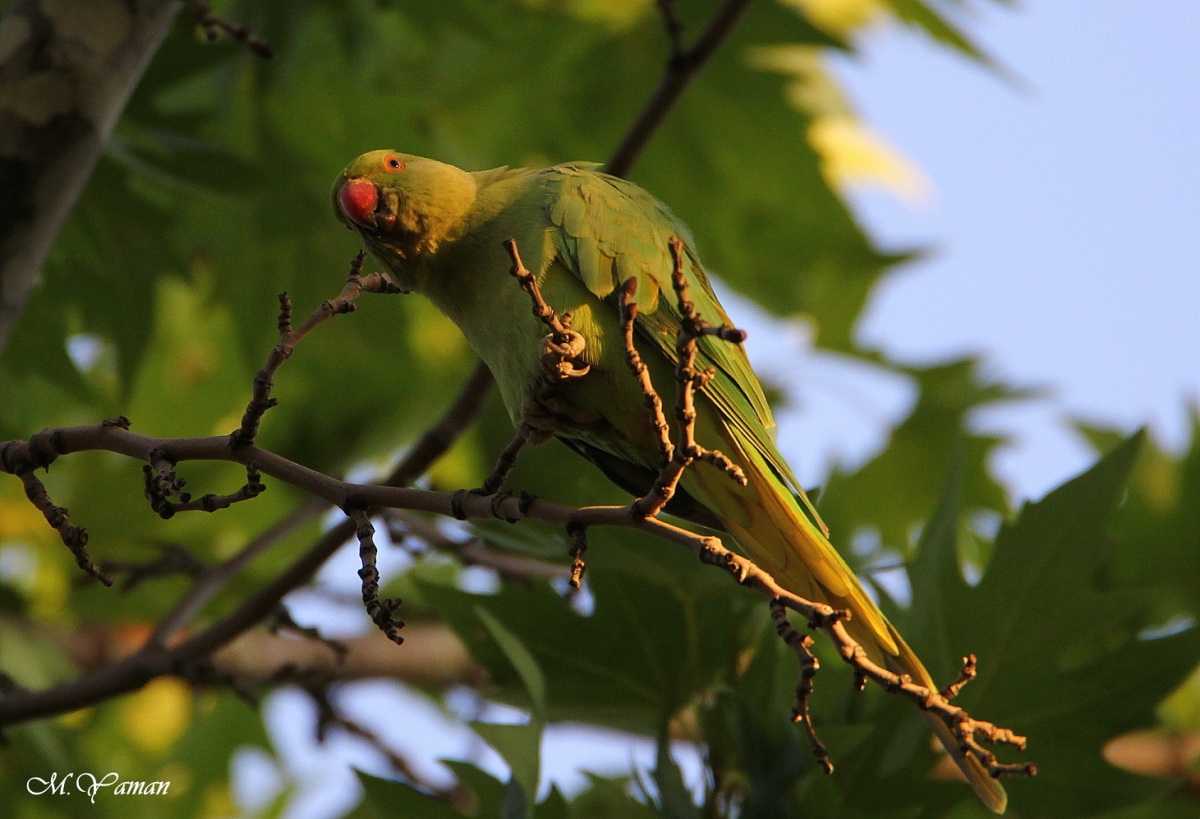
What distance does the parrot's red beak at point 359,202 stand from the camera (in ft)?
10.2

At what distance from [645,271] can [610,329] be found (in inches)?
7.6

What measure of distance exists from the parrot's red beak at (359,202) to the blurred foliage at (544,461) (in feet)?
1.93

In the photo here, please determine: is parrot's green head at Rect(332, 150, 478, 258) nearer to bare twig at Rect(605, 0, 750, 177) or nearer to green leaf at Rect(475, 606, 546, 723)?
bare twig at Rect(605, 0, 750, 177)

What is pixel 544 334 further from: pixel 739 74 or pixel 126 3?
pixel 739 74

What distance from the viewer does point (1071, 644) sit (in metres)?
3.31

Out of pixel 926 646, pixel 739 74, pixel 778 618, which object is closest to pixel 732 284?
pixel 739 74

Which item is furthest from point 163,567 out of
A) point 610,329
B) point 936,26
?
point 936,26

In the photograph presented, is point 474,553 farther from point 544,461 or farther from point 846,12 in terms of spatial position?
point 846,12

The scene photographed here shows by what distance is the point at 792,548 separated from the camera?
9.04 feet

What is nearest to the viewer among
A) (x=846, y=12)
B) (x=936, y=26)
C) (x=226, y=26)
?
(x=226, y=26)

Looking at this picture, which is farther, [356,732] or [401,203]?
[356,732]

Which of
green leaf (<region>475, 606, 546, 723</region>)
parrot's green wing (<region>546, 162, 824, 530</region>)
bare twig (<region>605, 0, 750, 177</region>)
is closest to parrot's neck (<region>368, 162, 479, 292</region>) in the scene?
parrot's green wing (<region>546, 162, 824, 530</region>)

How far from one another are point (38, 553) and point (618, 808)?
10.3ft

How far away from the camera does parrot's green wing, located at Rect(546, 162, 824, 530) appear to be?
8.99ft
